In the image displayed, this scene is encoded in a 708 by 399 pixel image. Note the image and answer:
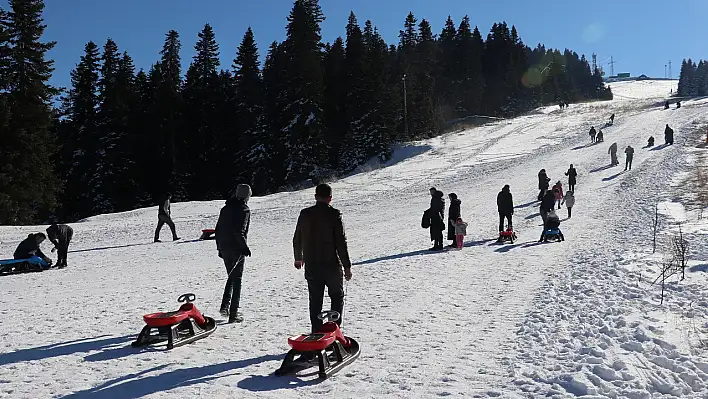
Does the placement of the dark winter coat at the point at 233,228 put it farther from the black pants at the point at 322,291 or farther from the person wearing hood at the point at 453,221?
the person wearing hood at the point at 453,221

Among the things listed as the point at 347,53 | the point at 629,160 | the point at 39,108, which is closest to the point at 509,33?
the point at 347,53

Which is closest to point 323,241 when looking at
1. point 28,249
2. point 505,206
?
point 28,249

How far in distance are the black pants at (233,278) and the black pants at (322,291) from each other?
5.39 feet

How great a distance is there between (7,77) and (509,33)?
8148cm

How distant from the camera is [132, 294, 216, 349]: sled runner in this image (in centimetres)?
641

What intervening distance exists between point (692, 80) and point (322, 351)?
152 metres

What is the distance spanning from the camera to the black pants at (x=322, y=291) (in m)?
6.22

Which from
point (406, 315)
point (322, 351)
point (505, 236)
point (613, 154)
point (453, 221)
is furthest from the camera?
point (613, 154)

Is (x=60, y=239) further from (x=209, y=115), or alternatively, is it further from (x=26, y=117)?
(x=209, y=115)

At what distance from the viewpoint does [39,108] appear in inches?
1309

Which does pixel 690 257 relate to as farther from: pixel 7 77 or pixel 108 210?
pixel 108 210

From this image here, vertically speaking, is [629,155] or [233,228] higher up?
[233,228]

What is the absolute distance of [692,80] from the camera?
130 meters

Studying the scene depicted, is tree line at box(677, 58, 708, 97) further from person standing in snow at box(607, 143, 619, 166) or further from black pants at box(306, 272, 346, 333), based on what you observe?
black pants at box(306, 272, 346, 333)
